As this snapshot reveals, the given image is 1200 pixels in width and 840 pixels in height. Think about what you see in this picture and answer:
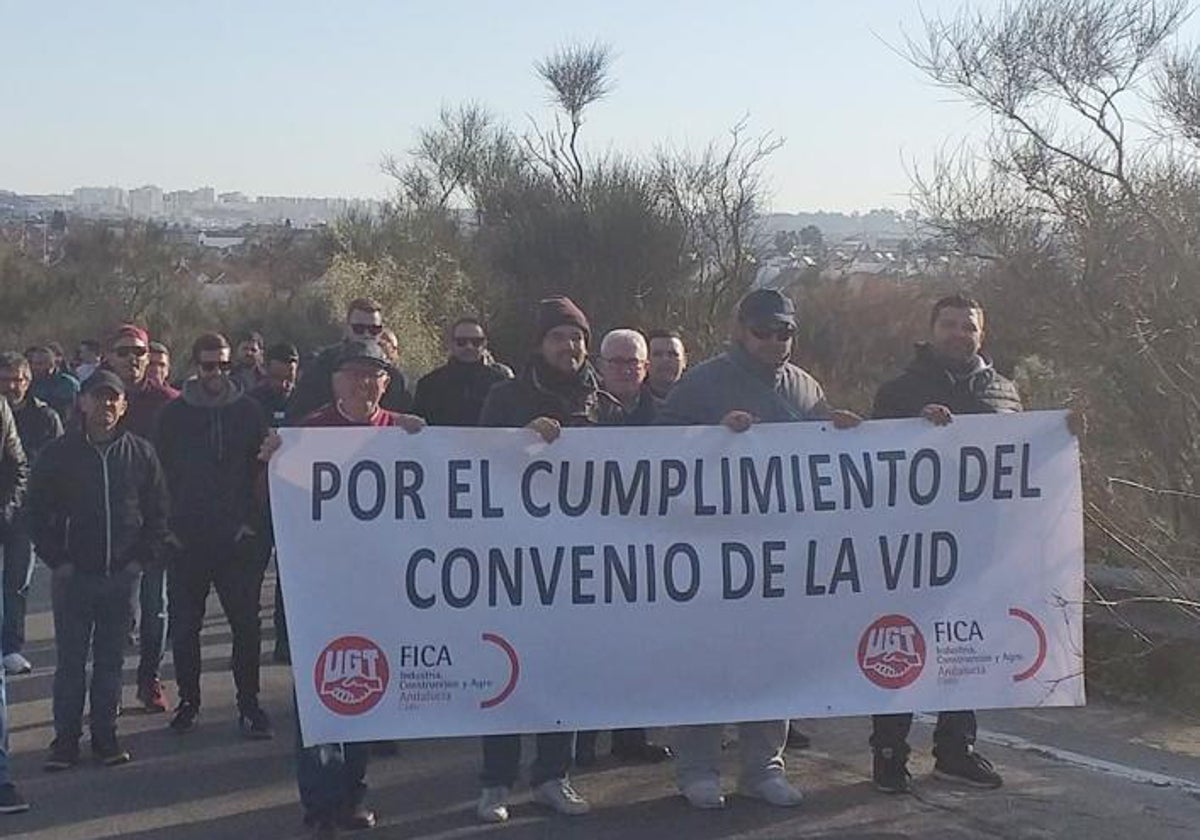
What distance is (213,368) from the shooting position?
8531mm

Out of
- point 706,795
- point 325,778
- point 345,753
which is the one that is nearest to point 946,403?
point 706,795

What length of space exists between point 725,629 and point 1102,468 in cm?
481

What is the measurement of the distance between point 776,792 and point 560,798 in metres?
0.92

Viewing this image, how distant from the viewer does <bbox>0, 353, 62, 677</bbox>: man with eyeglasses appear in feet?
34.0

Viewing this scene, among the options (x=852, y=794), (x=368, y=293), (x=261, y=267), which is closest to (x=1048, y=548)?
(x=852, y=794)

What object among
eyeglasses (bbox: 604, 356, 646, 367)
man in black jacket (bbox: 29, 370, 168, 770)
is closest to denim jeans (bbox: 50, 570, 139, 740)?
man in black jacket (bbox: 29, 370, 168, 770)

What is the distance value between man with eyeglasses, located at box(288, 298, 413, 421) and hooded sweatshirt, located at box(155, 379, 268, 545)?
0.48 metres

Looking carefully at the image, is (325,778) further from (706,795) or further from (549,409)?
(549,409)

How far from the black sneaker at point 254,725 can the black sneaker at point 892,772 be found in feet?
10.3

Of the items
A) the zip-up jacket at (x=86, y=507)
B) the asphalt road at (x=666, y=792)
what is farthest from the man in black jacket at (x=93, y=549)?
the asphalt road at (x=666, y=792)

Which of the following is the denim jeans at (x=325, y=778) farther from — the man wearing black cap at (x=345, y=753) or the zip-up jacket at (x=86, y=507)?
the zip-up jacket at (x=86, y=507)

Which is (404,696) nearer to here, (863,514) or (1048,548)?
(863,514)

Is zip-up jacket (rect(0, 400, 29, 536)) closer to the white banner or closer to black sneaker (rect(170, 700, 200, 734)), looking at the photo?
black sneaker (rect(170, 700, 200, 734))

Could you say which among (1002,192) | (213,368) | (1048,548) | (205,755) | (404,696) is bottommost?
(205,755)
